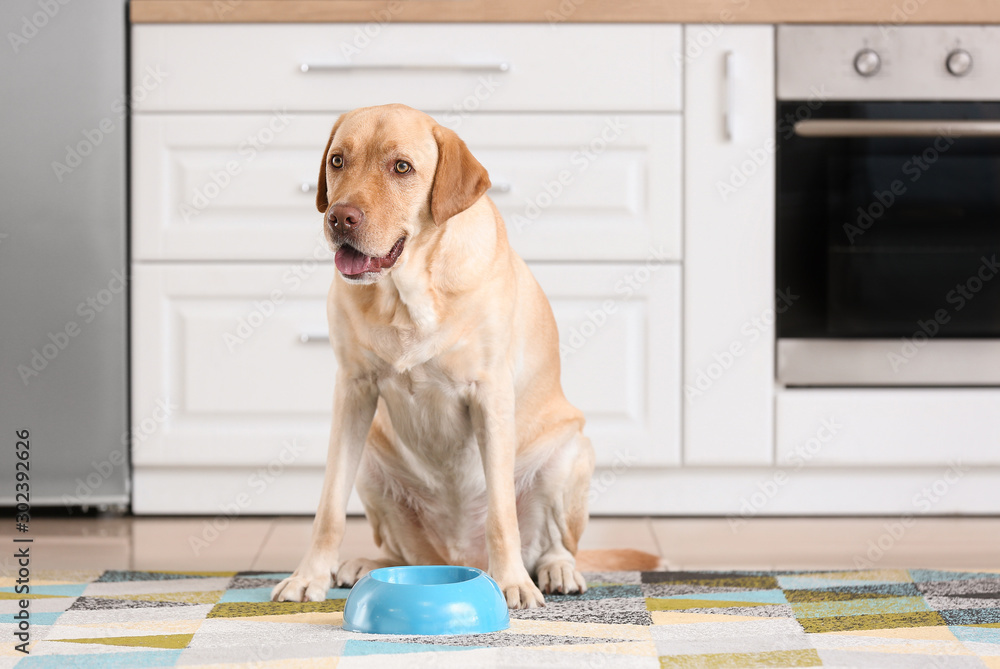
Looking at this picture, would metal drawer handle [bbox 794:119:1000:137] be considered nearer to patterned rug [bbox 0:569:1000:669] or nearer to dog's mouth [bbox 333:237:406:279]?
patterned rug [bbox 0:569:1000:669]

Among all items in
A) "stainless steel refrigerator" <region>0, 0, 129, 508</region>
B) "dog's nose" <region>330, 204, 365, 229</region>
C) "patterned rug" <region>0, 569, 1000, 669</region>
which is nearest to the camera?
"patterned rug" <region>0, 569, 1000, 669</region>

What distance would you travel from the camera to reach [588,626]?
56.0 inches

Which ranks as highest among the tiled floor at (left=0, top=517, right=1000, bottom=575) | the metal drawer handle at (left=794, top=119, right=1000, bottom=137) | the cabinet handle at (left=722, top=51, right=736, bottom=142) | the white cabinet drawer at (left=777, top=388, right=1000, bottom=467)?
the cabinet handle at (left=722, top=51, right=736, bottom=142)

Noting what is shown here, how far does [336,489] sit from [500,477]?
0.88 ft

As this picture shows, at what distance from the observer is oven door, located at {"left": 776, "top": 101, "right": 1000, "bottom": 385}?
98.0 inches

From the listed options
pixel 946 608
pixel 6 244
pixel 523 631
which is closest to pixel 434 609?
pixel 523 631

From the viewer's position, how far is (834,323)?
2.51 m

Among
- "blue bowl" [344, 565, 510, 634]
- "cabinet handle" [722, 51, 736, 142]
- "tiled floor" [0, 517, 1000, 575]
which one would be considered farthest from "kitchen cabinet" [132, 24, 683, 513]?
"blue bowl" [344, 565, 510, 634]

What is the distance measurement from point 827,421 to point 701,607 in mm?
1103

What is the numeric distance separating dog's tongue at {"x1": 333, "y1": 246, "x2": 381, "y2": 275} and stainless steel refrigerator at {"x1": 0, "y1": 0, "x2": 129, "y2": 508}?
1213mm

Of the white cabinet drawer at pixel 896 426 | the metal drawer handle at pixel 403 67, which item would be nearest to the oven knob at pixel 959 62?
the white cabinet drawer at pixel 896 426

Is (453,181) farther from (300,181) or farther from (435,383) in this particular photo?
(300,181)

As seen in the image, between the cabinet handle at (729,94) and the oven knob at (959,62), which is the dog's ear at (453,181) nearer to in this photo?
the cabinet handle at (729,94)

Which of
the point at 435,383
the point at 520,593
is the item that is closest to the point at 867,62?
the point at 435,383
